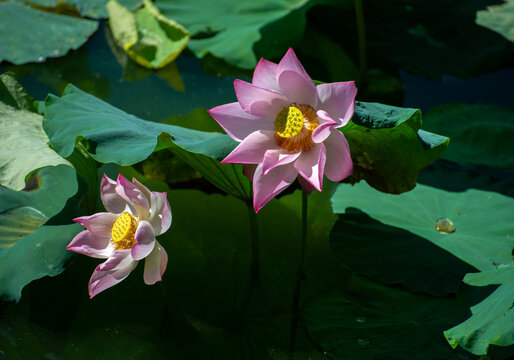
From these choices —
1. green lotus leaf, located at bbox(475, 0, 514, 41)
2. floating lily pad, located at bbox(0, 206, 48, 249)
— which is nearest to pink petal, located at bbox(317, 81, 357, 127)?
floating lily pad, located at bbox(0, 206, 48, 249)

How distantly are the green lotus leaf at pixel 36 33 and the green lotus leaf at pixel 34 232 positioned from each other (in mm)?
955

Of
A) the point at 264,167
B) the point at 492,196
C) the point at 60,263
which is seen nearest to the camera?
the point at 264,167

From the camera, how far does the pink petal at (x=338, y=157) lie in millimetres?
982

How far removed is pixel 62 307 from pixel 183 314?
0.27 m

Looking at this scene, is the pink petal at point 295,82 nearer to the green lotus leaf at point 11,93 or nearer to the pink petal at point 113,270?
the pink petal at point 113,270

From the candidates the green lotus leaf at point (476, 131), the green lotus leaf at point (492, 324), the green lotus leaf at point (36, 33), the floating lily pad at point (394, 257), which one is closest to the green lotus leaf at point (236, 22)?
the green lotus leaf at point (36, 33)

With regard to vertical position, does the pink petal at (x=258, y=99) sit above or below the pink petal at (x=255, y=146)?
above

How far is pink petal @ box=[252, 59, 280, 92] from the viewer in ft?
3.32

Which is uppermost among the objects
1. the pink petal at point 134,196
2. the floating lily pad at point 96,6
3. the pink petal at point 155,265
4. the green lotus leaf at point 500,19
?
the pink petal at point 134,196

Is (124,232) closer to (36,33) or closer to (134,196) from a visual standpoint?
(134,196)

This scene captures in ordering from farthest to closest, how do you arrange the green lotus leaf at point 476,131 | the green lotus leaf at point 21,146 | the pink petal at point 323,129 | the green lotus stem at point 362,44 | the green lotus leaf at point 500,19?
the green lotus leaf at point 500,19, the green lotus stem at point 362,44, the green lotus leaf at point 476,131, the green lotus leaf at point 21,146, the pink petal at point 323,129

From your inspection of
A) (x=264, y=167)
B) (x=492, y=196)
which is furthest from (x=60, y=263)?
(x=492, y=196)

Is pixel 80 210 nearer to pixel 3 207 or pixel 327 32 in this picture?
pixel 3 207

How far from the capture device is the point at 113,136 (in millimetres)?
1188
